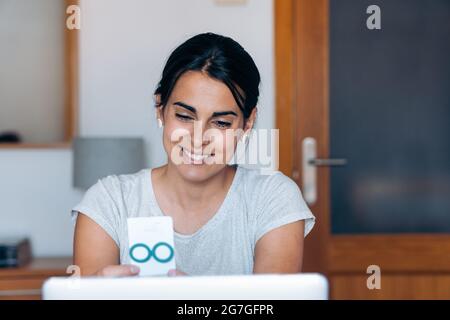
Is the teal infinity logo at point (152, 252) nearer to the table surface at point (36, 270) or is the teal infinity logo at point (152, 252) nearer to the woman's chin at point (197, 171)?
the woman's chin at point (197, 171)

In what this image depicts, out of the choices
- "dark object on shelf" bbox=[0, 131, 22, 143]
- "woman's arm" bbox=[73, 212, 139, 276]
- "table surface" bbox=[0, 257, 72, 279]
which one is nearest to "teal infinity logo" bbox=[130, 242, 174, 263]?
"woman's arm" bbox=[73, 212, 139, 276]

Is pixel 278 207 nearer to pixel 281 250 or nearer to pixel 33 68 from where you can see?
pixel 281 250

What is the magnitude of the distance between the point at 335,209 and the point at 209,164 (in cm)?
157

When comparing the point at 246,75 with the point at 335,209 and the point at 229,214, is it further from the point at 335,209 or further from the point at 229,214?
the point at 335,209

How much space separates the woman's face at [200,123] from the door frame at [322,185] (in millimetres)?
1475

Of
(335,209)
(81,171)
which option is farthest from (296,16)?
(81,171)

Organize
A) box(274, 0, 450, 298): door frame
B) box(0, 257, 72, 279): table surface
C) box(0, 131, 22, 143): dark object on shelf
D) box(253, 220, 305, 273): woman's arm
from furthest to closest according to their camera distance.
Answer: box(0, 131, 22, 143): dark object on shelf < box(274, 0, 450, 298): door frame < box(0, 257, 72, 279): table surface < box(253, 220, 305, 273): woman's arm

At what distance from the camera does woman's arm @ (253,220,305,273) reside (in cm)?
145

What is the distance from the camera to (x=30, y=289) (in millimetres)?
2688

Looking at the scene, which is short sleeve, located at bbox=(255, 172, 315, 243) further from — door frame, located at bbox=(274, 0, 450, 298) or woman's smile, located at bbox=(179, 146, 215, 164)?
door frame, located at bbox=(274, 0, 450, 298)

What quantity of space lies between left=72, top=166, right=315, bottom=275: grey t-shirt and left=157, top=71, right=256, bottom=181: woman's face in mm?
120

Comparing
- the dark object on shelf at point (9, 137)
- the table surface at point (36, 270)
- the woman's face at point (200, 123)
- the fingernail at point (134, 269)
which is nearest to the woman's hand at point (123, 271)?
the fingernail at point (134, 269)

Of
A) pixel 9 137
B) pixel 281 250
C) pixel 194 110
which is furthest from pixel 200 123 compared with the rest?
pixel 9 137

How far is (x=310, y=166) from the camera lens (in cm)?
297
